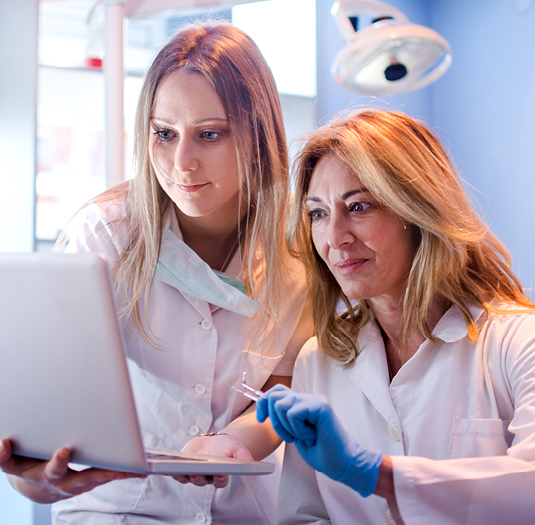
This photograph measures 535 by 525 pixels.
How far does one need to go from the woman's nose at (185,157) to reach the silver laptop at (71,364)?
0.57m

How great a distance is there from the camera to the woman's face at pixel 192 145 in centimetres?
128

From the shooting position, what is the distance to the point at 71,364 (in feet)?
2.61

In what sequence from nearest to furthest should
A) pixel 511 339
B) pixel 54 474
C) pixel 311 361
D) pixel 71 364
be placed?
pixel 71 364 < pixel 54 474 < pixel 511 339 < pixel 311 361

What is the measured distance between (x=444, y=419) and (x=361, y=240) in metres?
0.43

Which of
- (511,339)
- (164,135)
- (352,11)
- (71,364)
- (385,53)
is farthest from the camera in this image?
(352,11)

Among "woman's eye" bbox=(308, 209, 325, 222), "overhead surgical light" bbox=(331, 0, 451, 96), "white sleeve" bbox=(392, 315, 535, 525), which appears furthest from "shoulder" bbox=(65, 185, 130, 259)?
"overhead surgical light" bbox=(331, 0, 451, 96)

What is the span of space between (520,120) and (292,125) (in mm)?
1201

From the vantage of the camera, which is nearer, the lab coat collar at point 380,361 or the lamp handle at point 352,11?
the lab coat collar at point 380,361

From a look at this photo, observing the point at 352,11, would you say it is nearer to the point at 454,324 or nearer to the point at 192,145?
the point at 192,145

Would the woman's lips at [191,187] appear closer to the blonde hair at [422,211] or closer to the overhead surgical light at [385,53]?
the blonde hair at [422,211]

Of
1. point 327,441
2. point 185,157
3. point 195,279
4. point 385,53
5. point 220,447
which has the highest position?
point 385,53

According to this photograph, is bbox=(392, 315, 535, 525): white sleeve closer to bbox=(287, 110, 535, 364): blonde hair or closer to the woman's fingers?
bbox=(287, 110, 535, 364): blonde hair

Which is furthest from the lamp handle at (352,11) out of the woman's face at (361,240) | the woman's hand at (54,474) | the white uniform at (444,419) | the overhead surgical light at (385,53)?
the woman's hand at (54,474)

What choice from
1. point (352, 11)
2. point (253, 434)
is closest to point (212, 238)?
point (253, 434)
